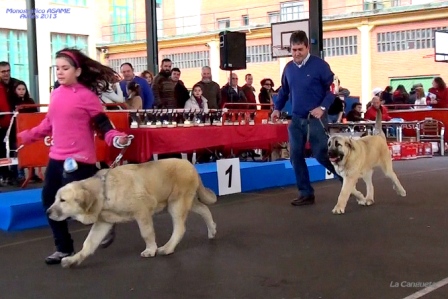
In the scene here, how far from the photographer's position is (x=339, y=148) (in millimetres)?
5941

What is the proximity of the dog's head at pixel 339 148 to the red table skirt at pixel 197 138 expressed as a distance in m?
2.02

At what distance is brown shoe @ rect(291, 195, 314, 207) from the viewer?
21.2 feet

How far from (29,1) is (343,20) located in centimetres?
1562

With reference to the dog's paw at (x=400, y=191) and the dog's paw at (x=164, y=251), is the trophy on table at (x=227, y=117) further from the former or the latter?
the dog's paw at (x=164, y=251)

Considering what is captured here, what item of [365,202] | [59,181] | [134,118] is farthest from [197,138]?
[59,181]

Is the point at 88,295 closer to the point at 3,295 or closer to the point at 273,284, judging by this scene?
the point at 3,295

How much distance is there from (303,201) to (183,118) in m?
1.99

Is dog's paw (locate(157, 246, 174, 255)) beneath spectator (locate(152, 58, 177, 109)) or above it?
beneath

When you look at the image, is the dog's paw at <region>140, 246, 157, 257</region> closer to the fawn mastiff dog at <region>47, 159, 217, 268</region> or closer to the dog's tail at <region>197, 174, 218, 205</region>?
the fawn mastiff dog at <region>47, 159, 217, 268</region>

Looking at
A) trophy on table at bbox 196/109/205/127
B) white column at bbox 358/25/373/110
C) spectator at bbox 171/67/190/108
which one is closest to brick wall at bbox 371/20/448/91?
white column at bbox 358/25/373/110

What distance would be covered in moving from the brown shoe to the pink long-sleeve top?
294 cm

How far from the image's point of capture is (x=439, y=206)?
623 centimetres

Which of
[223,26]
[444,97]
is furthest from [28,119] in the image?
[223,26]

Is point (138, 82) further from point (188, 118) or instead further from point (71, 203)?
point (71, 203)
